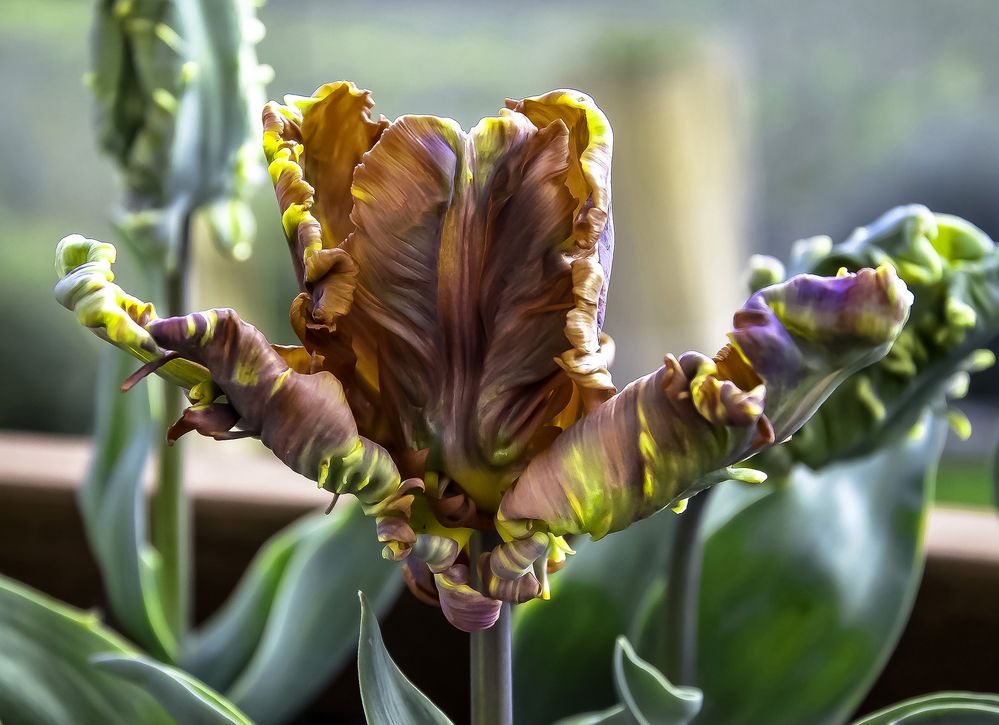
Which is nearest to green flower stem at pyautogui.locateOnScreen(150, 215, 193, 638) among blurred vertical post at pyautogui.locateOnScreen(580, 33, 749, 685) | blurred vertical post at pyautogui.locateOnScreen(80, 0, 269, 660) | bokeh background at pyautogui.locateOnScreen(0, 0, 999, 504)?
blurred vertical post at pyautogui.locateOnScreen(80, 0, 269, 660)

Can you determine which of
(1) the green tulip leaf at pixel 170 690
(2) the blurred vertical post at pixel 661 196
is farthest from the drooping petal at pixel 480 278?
(2) the blurred vertical post at pixel 661 196

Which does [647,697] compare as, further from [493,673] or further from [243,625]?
[243,625]

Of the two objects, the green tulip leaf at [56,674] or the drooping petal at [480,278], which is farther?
the green tulip leaf at [56,674]

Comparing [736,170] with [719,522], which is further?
[736,170]

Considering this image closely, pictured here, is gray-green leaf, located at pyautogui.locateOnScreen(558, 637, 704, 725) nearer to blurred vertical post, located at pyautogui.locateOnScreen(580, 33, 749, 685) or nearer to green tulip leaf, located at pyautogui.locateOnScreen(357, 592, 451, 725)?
green tulip leaf, located at pyautogui.locateOnScreen(357, 592, 451, 725)

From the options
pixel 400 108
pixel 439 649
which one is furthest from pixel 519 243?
pixel 400 108

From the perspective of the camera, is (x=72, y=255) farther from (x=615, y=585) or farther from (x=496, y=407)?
(x=615, y=585)

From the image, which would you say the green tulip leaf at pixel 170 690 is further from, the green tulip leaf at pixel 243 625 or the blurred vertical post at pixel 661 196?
the blurred vertical post at pixel 661 196
